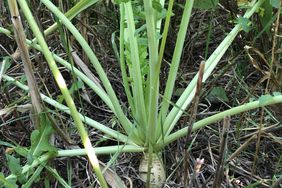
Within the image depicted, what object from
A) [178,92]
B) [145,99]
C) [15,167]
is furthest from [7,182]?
[178,92]

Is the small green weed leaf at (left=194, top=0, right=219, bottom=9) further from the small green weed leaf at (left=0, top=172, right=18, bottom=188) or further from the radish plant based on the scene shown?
the small green weed leaf at (left=0, top=172, right=18, bottom=188)

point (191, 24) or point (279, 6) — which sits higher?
point (279, 6)

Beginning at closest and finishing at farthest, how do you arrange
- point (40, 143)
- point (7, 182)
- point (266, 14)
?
1. point (7, 182)
2. point (40, 143)
3. point (266, 14)

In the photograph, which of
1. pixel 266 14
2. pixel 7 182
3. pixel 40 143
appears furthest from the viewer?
pixel 266 14

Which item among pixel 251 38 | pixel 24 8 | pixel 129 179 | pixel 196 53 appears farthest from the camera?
pixel 196 53

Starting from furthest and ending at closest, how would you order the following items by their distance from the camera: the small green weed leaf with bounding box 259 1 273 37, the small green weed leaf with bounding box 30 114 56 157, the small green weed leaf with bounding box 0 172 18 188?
the small green weed leaf with bounding box 259 1 273 37 → the small green weed leaf with bounding box 30 114 56 157 → the small green weed leaf with bounding box 0 172 18 188

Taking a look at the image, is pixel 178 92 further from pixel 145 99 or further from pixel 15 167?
pixel 15 167

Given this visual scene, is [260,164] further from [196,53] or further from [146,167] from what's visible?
[196,53]

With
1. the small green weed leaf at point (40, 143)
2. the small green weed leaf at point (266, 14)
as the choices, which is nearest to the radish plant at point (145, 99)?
the small green weed leaf at point (40, 143)

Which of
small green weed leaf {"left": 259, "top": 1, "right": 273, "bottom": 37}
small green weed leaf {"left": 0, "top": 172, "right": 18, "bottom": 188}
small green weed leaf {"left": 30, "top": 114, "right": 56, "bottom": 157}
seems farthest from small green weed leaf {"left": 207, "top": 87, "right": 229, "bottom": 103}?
small green weed leaf {"left": 0, "top": 172, "right": 18, "bottom": 188}

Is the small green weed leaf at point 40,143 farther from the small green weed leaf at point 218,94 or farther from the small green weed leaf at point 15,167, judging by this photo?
the small green weed leaf at point 218,94

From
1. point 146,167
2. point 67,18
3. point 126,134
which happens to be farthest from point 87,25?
point 146,167
